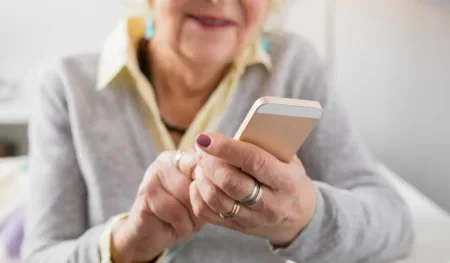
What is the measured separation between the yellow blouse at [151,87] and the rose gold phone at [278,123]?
11.9 inches

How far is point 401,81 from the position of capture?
3.42ft

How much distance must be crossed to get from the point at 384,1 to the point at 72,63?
827mm

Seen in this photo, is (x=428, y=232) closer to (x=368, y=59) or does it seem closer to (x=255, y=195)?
(x=255, y=195)

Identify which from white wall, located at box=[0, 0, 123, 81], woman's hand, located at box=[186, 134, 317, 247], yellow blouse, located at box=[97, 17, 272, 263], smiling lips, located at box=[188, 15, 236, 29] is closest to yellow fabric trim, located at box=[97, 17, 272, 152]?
yellow blouse, located at box=[97, 17, 272, 263]

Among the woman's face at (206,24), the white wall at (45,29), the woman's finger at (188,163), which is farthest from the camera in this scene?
the white wall at (45,29)

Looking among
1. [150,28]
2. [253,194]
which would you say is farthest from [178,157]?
[150,28]

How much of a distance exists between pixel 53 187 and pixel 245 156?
41 centimetres

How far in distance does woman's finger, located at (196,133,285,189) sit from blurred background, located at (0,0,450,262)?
0.63m

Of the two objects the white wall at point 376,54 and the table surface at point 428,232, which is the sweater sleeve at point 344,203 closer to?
the table surface at point 428,232

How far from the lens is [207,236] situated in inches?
26.7

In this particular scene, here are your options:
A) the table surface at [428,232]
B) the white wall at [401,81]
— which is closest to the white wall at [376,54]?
the white wall at [401,81]

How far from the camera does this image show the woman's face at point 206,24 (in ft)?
2.07

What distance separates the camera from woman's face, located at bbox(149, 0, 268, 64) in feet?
2.07

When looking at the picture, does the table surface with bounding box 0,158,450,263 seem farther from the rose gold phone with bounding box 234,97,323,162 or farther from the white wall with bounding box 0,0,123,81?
the white wall with bounding box 0,0,123,81
